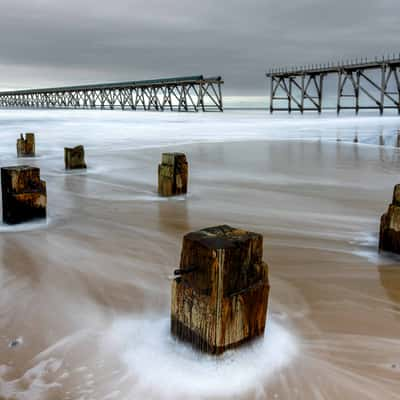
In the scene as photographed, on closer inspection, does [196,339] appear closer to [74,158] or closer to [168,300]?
[168,300]

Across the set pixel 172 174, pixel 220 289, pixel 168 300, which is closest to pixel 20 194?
pixel 172 174

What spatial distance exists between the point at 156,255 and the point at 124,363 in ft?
3.83

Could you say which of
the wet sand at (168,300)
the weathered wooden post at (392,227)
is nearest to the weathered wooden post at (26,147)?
the wet sand at (168,300)

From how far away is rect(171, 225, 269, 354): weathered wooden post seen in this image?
4.82 feet

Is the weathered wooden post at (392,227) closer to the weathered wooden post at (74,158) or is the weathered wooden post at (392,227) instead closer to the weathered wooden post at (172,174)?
the weathered wooden post at (172,174)

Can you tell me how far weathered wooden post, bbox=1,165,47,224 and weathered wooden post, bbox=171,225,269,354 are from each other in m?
2.13

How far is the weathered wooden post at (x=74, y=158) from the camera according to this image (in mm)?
6155

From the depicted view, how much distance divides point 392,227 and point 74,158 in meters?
4.68

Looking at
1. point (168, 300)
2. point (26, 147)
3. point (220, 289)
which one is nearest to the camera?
point (220, 289)

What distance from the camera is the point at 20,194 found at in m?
3.33

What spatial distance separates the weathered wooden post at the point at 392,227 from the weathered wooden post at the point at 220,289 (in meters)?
1.38

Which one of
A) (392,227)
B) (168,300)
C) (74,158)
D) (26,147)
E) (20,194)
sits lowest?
(168,300)

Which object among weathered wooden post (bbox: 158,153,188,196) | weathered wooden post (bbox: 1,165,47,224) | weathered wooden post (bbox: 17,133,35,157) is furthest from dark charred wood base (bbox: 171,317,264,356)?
weathered wooden post (bbox: 17,133,35,157)

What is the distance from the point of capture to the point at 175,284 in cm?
162
